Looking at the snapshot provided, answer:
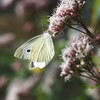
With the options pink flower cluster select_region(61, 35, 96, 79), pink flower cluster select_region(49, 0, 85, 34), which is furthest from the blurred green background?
pink flower cluster select_region(49, 0, 85, 34)

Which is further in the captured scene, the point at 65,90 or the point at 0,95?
the point at 0,95

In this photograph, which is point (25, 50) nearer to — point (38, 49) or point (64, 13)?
point (38, 49)

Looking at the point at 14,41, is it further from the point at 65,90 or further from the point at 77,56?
the point at 77,56

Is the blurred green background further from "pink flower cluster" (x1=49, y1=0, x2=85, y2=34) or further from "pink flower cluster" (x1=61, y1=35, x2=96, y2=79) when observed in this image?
"pink flower cluster" (x1=49, y1=0, x2=85, y2=34)

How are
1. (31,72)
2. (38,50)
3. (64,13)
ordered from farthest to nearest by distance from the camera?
(31,72)
(38,50)
(64,13)

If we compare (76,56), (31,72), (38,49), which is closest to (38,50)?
(38,49)

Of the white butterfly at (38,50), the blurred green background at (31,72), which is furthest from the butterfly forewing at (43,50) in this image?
the blurred green background at (31,72)

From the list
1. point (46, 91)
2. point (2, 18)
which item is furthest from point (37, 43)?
point (2, 18)

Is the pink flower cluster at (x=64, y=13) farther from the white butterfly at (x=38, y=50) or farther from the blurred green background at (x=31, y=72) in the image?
the blurred green background at (x=31, y=72)
